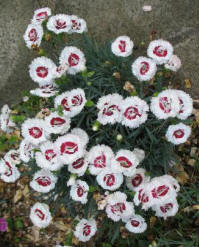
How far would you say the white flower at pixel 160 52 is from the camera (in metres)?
2.10

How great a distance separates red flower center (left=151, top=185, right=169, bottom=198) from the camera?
184cm

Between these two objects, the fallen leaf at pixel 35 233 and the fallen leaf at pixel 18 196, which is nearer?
the fallen leaf at pixel 35 233

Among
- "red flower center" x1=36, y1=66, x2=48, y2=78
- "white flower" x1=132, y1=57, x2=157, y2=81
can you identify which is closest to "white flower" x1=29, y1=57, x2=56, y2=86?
"red flower center" x1=36, y1=66, x2=48, y2=78

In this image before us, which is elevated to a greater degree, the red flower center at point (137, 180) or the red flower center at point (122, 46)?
the red flower center at point (122, 46)

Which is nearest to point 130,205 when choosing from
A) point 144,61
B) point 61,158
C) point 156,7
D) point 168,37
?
point 61,158

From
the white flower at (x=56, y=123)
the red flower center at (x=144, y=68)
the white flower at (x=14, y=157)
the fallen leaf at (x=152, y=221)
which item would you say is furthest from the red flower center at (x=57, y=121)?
the fallen leaf at (x=152, y=221)

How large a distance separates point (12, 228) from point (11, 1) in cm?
194

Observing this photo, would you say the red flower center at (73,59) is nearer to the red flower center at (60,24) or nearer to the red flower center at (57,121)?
the red flower center at (60,24)

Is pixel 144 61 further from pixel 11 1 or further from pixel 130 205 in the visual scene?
pixel 11 1

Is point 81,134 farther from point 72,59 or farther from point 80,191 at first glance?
point 72,59

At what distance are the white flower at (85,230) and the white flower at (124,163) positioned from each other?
0.52 meters

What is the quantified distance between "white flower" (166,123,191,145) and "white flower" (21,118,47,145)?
0.75m

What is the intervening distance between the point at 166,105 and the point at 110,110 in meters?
0.32

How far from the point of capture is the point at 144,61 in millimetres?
2090
